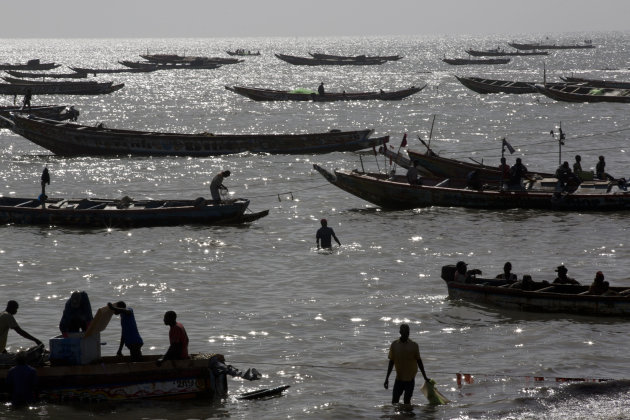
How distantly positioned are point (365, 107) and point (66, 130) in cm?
3998

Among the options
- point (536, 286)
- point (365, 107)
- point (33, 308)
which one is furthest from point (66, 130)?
point (365, 107)

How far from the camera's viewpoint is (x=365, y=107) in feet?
269

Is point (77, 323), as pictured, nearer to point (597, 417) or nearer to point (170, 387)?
point (170, 387)

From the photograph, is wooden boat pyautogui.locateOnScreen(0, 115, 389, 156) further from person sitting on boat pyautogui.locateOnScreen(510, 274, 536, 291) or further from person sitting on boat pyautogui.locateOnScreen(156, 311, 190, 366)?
person sitting on boat pyautogui.locateOnScreen(156, 311, 190, 366)

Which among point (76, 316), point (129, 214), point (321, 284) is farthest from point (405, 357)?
point (129, 214)

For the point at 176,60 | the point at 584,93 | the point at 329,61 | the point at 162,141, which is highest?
the point at 176,60

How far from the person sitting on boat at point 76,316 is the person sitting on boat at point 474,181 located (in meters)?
18.5

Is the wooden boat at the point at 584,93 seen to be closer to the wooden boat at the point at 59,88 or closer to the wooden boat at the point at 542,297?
the wooden boat at the point at 59,88

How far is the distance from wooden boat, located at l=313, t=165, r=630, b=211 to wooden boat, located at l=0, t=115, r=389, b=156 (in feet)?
43.9

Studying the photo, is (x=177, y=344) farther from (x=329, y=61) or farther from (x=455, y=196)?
(x=329, y=61)

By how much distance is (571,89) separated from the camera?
7831 centimetres

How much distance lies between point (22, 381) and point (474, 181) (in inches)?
768

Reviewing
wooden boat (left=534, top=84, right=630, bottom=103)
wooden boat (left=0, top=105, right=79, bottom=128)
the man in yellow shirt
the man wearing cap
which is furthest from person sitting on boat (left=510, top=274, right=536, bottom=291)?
wooden boat (left=534, top=84, right=630, bottom=103)

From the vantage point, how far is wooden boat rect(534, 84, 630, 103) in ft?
238
